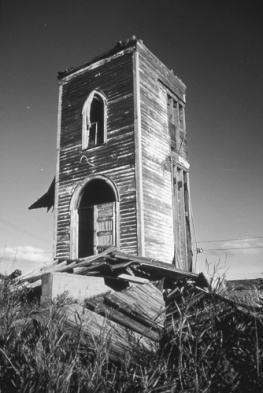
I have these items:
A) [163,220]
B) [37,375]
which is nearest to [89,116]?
[163,220]

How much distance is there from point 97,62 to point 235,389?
503 inches

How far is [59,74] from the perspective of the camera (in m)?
13.5

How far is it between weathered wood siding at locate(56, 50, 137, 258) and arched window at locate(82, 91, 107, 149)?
0.21m

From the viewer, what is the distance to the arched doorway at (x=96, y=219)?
1061 centimetres

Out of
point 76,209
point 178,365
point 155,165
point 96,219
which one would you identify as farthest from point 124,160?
point 178,365

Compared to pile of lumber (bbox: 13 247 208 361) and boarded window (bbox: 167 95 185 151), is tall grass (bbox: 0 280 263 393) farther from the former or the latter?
boarded window (bbox: 167 95 185 151)

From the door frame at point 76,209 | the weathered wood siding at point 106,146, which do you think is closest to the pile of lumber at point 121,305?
the weathered wood siding at point 106,146

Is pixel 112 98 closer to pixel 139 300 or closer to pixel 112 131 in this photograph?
pixel 112 131

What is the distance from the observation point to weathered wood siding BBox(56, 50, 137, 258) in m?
10.5

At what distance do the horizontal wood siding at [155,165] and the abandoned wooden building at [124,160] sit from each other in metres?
0.04

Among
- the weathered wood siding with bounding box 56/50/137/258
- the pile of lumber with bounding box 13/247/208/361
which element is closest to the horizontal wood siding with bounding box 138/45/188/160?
the weathered wood siding with bounding box 56/50/137/258

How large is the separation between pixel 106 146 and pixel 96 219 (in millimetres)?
2899

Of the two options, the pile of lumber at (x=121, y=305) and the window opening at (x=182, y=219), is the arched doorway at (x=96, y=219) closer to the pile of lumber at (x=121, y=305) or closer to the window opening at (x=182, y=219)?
the pile of lumber at (x=121, y=305)

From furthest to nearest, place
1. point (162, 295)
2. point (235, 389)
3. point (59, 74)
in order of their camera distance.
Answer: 1. point (59, 74)
2. point (162, 295)
3. point (235, 389)
